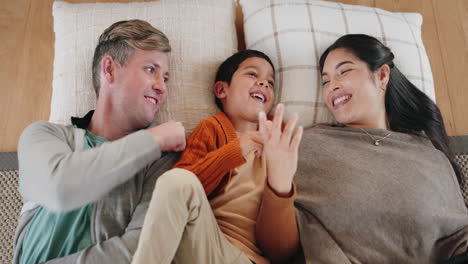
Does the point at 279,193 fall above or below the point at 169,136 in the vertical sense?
below

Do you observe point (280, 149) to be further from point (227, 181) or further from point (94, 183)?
point (94, 183)

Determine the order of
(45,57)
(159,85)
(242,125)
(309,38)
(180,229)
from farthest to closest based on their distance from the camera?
(45,57)
(309,38)
(242,125)
(159,85)
(180,229)

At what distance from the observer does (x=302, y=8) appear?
1425 mm

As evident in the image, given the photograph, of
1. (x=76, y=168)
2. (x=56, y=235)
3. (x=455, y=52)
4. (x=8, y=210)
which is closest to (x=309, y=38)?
(x=455, y=52)

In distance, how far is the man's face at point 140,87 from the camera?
1.08 meters

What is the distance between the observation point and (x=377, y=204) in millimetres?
1038

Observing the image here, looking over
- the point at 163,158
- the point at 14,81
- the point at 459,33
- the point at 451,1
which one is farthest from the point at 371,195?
the point at 14,81

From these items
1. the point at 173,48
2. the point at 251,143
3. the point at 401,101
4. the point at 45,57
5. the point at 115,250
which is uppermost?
the point at 45,57

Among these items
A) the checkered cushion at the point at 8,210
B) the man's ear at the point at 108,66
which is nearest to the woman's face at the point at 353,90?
the man's ear at the point at 108,66

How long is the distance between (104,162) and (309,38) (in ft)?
2.98

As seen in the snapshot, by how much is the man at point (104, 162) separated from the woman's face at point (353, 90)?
551 millimetres

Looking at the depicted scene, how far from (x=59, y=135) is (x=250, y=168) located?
55 cm

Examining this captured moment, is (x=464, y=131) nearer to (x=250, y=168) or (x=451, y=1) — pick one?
(x=451, y=1)

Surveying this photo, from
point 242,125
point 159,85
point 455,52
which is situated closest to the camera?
point 159,85
